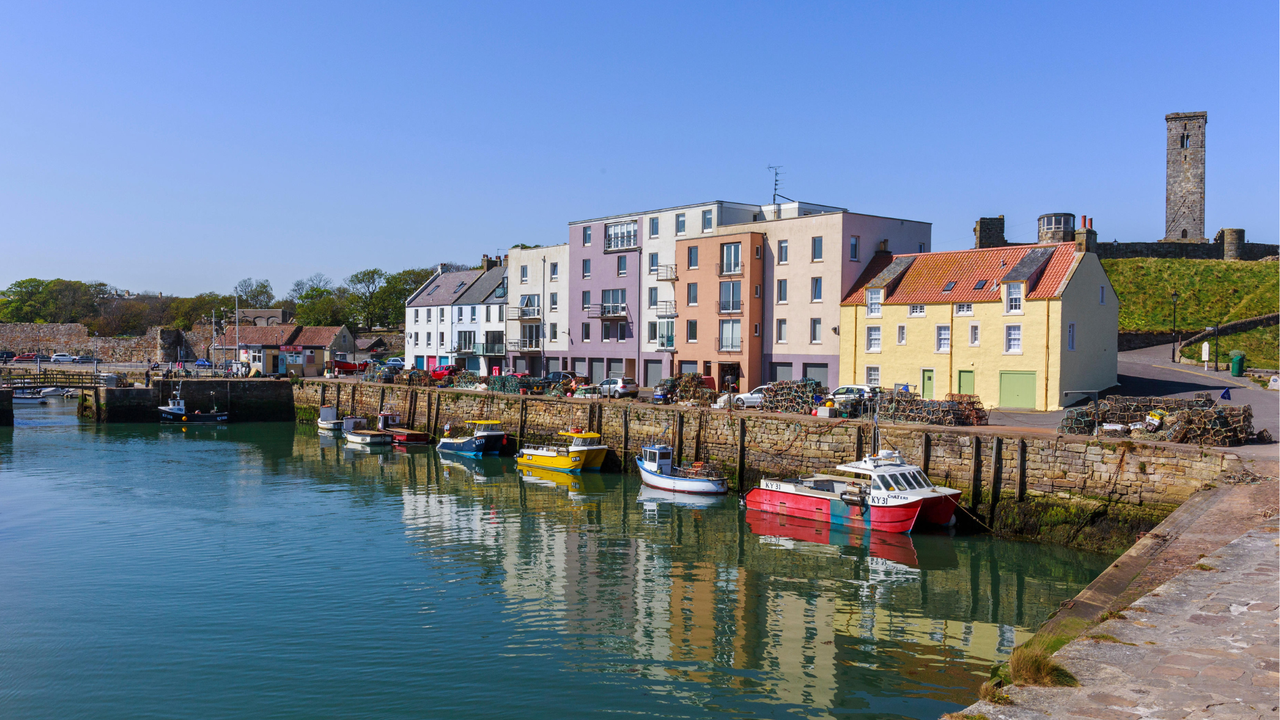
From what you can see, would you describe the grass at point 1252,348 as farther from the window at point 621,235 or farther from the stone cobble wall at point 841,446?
the window at point 621,235

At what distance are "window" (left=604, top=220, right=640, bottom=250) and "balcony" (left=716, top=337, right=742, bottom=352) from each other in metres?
10.7

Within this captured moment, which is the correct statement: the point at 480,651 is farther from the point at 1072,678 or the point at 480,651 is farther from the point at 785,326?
the point at 785,326

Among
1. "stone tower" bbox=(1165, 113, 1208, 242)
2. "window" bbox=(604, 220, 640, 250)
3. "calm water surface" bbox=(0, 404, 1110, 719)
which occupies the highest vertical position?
"stone tower" bbox=(1165, 113, 1208, 242)

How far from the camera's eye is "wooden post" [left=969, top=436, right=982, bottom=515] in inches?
1148

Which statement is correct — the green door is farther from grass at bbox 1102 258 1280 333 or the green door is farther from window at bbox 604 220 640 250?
window at bbox 604 220 640 250

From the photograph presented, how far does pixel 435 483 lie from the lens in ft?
134

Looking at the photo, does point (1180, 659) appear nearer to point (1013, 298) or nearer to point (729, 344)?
point (1013, 298)

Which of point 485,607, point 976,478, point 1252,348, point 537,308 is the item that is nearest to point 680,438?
point 976,478

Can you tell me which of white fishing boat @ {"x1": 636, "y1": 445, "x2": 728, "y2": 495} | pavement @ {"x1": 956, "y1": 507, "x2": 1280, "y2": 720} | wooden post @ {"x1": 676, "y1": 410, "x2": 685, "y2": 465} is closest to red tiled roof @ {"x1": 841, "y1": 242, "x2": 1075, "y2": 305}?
wooden post @ {"x1": 676, "y1": 410, "x2": 685, "y2": 465}

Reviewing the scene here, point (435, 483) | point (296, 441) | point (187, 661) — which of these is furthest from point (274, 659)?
point (296, 441)

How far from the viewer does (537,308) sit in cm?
6831

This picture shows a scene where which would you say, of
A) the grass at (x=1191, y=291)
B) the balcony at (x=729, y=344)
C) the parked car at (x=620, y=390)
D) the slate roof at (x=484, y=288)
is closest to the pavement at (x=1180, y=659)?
the parked car at (x=620, y=390)

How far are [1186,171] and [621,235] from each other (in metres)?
58.3

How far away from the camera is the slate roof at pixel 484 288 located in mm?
75000
